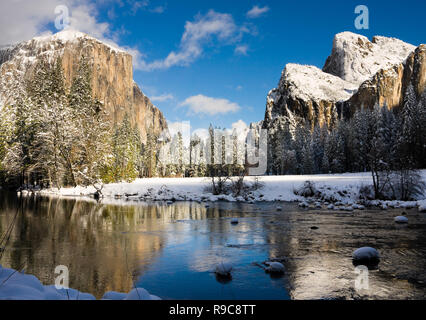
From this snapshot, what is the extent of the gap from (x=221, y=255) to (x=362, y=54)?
172678mm

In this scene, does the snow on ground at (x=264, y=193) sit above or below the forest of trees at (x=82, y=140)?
Answer: below

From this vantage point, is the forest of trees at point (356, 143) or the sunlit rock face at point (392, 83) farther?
the sunlit rock face at point (392, 83)

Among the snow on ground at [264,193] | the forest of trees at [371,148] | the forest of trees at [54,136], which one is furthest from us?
the forest of trees at [54,136]

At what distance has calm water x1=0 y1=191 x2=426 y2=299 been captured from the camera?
6266 mm

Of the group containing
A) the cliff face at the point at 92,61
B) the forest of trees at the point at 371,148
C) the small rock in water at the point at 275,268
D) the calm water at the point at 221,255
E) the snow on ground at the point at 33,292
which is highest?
the cliff face at the point at 92,61

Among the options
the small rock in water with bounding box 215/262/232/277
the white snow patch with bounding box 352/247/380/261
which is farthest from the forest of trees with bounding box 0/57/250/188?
the small rock in water with bounding box 215/262/232/277

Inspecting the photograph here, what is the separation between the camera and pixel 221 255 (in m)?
8.96

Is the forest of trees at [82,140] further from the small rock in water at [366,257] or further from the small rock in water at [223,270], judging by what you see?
the small rock in water at [223,270]

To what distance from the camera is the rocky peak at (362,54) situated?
150375 millimetres

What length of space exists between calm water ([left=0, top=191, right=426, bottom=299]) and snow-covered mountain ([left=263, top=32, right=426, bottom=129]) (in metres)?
118

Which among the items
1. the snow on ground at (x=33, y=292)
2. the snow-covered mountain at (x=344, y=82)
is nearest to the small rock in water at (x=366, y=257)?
the snow on ground at (x=33, y=292)

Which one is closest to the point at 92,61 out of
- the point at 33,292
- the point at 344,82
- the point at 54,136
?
the point at 54,136

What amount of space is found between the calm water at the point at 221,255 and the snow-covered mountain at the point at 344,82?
11799 centimetres

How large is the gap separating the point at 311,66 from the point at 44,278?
17055 centimetres
